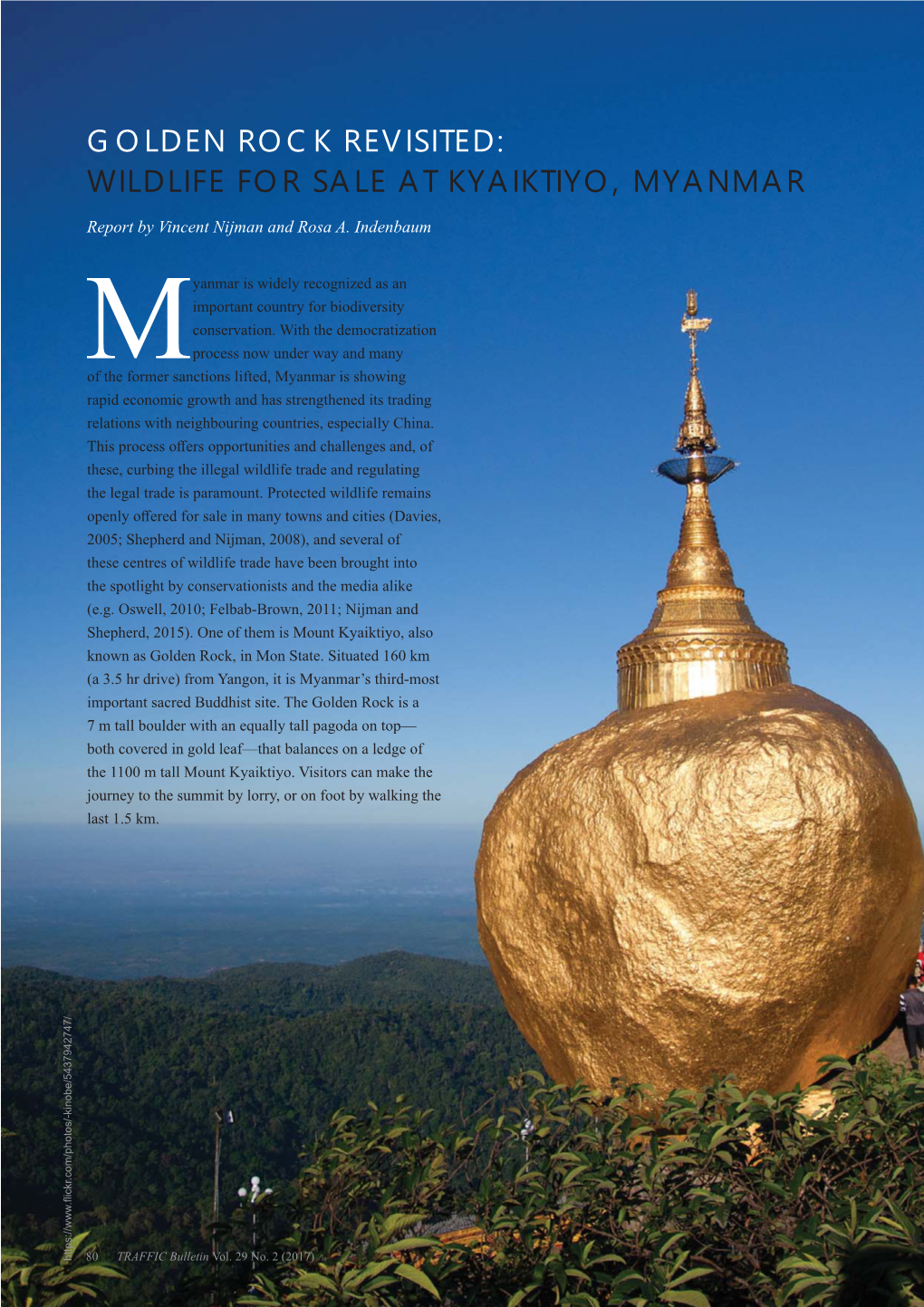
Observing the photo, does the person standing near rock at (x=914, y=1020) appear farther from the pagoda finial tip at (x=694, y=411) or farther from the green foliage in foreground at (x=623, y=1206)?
the pagoda finial tip at (x=694, y=411)

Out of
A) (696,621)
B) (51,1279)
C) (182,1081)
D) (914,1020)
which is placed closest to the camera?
(51,1279)

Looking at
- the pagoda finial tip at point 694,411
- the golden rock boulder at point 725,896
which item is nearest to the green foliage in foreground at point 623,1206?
→ the golden rock boulder at point 725,896

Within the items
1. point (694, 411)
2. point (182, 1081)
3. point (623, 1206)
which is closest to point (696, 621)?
point (694, 411)

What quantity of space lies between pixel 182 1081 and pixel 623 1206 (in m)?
19.1

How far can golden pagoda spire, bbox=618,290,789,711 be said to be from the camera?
10.5 meters

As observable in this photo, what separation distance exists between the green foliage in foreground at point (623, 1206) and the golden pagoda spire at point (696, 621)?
169 inches

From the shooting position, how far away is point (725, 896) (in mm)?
8609

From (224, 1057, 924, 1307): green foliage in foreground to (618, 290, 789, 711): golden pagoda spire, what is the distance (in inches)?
169

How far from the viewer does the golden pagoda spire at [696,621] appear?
1049 centimetres

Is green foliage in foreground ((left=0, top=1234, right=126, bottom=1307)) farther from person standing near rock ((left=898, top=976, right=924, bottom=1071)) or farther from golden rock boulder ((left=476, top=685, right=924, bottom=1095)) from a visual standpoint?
person standing near rock ((left=898, top=976, right=924, bottom=1071))

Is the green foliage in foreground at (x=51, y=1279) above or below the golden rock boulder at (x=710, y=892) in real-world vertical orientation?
below

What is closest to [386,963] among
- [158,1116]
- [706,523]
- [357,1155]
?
[158,1116]

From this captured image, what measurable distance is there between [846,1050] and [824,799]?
248 cm

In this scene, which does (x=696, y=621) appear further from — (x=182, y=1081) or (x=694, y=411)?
(x=182, y=1081)
